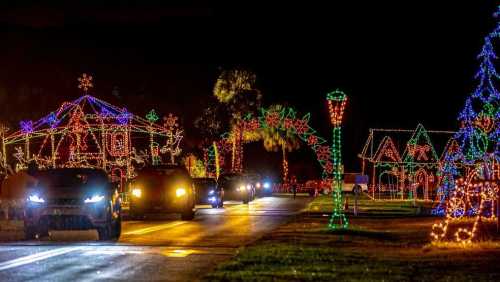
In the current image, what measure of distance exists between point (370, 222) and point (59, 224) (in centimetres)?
1215

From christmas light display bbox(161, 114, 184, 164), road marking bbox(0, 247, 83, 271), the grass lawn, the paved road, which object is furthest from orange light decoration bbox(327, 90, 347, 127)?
christmas light display bbox(161, 114, 184, 164)

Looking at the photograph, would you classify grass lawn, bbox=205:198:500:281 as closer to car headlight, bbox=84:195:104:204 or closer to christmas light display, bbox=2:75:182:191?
car headlight, bbox=84:195:104:204

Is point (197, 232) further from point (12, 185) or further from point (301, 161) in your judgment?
point (301, 161)

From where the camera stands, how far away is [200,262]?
54.9 feet

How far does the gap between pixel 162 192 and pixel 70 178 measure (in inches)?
374

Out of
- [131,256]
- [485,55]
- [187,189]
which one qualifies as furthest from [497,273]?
[187,189]

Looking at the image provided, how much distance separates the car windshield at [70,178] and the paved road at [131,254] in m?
1.29

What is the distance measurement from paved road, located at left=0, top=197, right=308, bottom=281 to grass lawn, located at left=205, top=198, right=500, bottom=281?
700mm

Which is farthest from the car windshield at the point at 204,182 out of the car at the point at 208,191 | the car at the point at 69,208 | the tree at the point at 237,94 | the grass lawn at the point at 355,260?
the tree at the point at 237,94

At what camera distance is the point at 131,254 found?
18188mm

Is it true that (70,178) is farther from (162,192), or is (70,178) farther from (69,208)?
(162,192)

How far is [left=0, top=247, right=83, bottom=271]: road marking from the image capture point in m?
16.0

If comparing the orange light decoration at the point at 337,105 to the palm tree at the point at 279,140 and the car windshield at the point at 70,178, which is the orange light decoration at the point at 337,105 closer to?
the car windshield at the point at 70,178

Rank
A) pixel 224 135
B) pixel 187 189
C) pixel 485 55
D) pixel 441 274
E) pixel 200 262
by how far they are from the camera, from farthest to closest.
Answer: pixel 224 135 → pixel 187 189 → pixel 485 55 → pixel 200 262 → pixel 441 274
